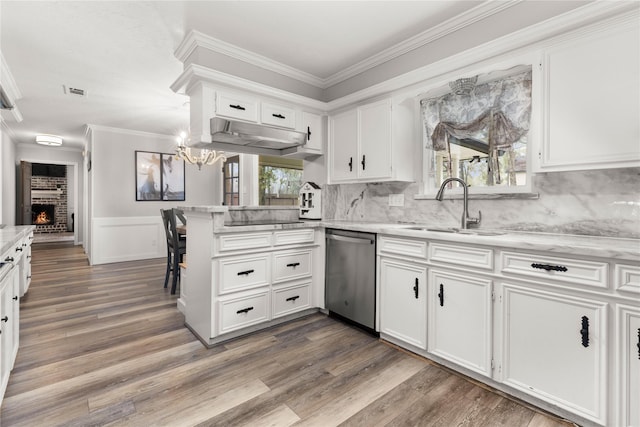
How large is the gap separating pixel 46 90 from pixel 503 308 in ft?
18.0

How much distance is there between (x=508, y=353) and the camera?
1815mm

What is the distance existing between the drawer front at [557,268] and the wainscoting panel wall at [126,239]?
6.46 meters

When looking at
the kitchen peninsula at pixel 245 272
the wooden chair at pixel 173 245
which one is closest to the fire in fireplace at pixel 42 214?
the wooden chair at pixel 173 245

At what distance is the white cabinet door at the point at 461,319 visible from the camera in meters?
1.91

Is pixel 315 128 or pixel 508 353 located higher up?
pixel 315 128

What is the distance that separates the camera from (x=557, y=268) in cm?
162

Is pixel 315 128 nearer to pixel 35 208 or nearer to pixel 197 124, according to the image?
pixel 197 124

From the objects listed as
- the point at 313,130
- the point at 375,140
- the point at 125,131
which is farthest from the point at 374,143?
the point at 125,131

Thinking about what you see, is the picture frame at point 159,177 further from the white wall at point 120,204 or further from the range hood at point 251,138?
the range hood at point 251,138

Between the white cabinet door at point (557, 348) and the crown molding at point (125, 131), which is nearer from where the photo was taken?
the white cabinet door at point (557, 348)

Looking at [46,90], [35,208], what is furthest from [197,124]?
[35,208]

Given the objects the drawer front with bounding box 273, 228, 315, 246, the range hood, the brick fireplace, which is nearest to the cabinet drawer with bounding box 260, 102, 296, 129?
the range hood

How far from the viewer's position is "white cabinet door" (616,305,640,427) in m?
1.41

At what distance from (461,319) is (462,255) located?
417mm
